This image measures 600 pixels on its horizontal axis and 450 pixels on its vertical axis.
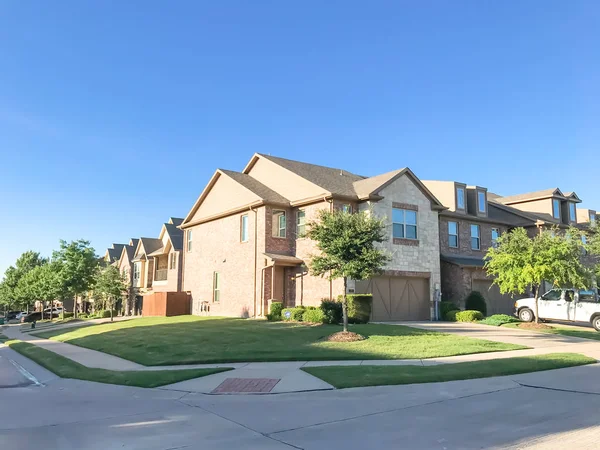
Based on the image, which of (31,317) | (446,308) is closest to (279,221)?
(446,308)

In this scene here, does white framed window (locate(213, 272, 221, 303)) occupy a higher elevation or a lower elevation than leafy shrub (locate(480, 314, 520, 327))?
higher

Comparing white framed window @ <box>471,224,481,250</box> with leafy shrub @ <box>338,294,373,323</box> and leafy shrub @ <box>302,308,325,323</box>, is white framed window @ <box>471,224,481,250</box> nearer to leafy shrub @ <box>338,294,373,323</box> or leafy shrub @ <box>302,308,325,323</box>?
leafy shrub @ <box>338,294,373,323</box>

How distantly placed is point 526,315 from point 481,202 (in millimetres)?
10082

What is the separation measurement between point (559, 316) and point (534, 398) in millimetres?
17195

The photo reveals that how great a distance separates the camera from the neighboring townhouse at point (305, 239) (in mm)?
25078

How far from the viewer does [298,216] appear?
27250 millimetres

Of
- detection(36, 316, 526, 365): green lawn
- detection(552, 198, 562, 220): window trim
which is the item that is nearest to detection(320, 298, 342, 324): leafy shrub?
detection(36, 316, 526, 365): green lawn

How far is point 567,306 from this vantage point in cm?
2316

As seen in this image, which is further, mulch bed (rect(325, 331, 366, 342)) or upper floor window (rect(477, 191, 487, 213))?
upper floor window (rect(477, 191, 487, 213))

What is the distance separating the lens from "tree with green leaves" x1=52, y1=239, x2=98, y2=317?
41.3 m

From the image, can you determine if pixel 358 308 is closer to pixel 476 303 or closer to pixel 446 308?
pixel 446 308

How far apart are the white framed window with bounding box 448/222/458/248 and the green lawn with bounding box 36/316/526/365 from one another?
38.6 feet

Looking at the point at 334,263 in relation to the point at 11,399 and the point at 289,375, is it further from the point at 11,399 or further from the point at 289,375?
the point at 11,399

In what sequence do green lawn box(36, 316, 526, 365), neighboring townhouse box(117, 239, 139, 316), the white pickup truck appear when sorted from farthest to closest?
neighboring townhouse box(117, 239, 139, 316) < the white pickup truck < green lawn box(36, 316, 526, 365)
